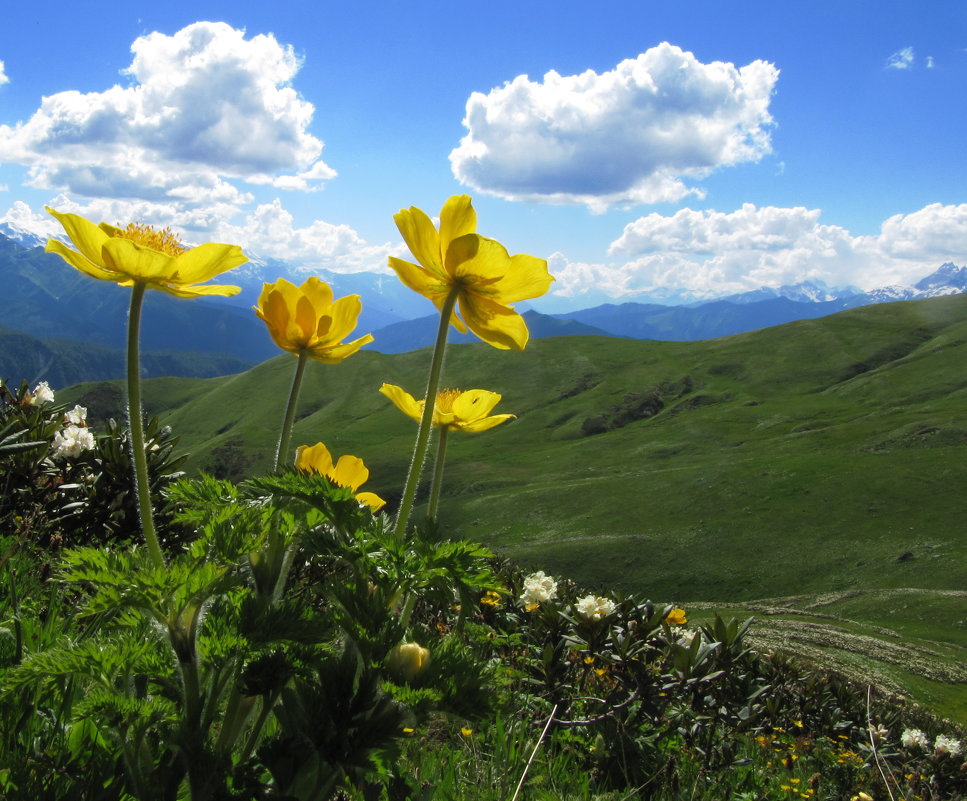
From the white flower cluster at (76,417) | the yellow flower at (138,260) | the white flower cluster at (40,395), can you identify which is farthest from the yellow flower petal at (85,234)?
the white flower cluster at (76,417)

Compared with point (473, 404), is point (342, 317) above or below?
above

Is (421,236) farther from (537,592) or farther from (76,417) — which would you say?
(76,417)

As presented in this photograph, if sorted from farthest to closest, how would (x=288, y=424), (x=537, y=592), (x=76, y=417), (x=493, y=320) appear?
1. (x=76, y=417)
2. (x=537, y=592)
3. (x=493, y=320)
4. (x=288, y=424)

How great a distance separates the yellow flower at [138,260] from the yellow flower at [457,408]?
79cm

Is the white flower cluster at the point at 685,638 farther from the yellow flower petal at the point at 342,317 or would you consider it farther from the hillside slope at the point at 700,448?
the hillside slope at the point at 700,448

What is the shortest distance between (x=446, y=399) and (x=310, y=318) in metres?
0.73

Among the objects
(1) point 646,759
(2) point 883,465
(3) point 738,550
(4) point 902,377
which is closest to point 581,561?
(3) point 738,550

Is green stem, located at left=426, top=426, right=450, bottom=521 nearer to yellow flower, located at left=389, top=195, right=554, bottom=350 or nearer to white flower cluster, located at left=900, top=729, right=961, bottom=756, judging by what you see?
yellow flower, located at left=389, top=195, right=554, bottom=350

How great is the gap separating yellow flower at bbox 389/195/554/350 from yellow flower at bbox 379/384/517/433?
15.5 inches

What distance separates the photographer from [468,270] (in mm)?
2516

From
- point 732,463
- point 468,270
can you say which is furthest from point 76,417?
point 732,463

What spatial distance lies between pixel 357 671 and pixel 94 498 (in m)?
Result: 5.84

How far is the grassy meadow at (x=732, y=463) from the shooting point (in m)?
55.3

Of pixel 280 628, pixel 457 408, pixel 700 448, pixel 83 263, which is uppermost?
pixel 83 263
